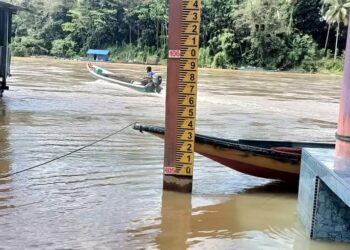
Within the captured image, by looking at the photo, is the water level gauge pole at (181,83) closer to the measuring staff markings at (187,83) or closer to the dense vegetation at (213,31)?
the measuring staff markings at (187,83)

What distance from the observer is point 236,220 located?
6004 mm

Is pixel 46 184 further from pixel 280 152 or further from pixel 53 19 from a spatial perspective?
pixel 53 19

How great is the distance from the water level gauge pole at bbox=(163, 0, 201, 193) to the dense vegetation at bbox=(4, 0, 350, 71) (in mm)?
54957

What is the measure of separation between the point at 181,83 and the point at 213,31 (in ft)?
191

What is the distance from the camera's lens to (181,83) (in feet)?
21.4

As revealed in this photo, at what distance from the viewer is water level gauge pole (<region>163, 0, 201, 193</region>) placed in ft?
21.1

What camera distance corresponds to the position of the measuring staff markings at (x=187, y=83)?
21.1ft

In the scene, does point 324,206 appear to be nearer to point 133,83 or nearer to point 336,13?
point 133,83

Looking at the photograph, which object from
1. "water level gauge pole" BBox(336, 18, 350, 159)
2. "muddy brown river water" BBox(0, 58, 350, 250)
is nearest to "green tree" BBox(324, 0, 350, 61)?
"muddy brown river water" BBox(0, 58, 350, 250)

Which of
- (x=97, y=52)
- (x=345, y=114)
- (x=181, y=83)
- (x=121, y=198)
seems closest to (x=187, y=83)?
(x=181, y=83)

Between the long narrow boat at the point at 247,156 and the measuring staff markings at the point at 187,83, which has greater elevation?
the measuring staff markings at the point at 187,83

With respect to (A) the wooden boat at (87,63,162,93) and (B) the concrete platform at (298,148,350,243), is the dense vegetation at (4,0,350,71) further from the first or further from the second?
(B) the concrete platform at (298,148,350,243)

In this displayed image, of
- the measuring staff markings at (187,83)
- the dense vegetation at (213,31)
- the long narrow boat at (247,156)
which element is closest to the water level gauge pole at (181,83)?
the measuring staff markings at (187,83)

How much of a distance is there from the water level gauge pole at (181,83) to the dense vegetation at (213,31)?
55.0 meters
